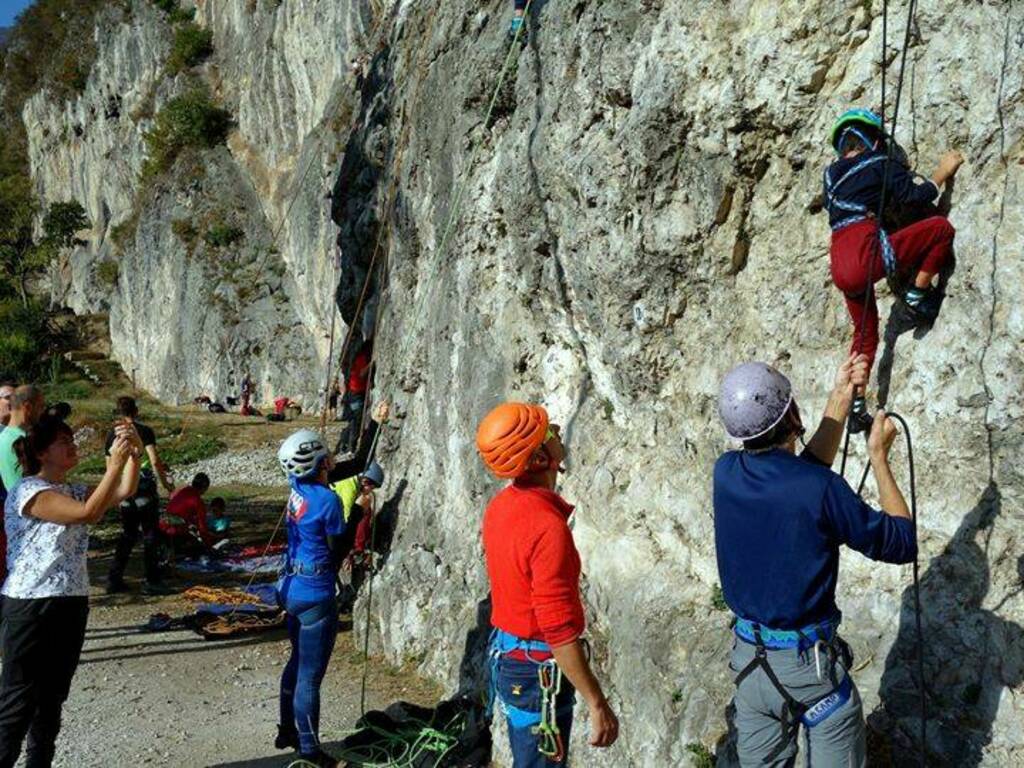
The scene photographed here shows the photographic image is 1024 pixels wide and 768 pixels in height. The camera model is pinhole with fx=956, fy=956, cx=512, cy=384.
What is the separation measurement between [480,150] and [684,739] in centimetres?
519

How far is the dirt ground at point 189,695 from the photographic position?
6.90 m

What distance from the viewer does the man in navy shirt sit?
309cm

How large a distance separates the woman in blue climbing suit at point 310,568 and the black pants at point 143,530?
635cm

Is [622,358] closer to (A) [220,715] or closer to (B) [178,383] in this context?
(A) [220,715]

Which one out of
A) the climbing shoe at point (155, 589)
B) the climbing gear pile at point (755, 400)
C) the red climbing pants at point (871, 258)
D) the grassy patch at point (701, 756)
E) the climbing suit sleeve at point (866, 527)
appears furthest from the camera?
the climbing shoe at point (155, 589)

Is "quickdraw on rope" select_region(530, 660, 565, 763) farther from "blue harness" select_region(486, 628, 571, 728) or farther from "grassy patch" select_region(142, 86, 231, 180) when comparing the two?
"grassy patch" select_region(142, 86, 231, 180)

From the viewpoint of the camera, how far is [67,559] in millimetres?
4883

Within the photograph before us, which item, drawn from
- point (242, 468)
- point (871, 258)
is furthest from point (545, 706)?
point (242, 468)

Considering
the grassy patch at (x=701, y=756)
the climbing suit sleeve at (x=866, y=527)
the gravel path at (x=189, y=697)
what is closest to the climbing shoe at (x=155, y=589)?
the gravel path at (x=189, y=697)

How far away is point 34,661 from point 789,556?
3784 mm

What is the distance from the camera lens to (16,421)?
6801mm

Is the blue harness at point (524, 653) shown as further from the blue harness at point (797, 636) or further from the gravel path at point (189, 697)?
the gravel path at point (189, 697)

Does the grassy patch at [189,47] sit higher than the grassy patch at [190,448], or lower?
higher

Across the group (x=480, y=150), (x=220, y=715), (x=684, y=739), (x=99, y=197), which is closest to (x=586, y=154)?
(x=480, y=150)
